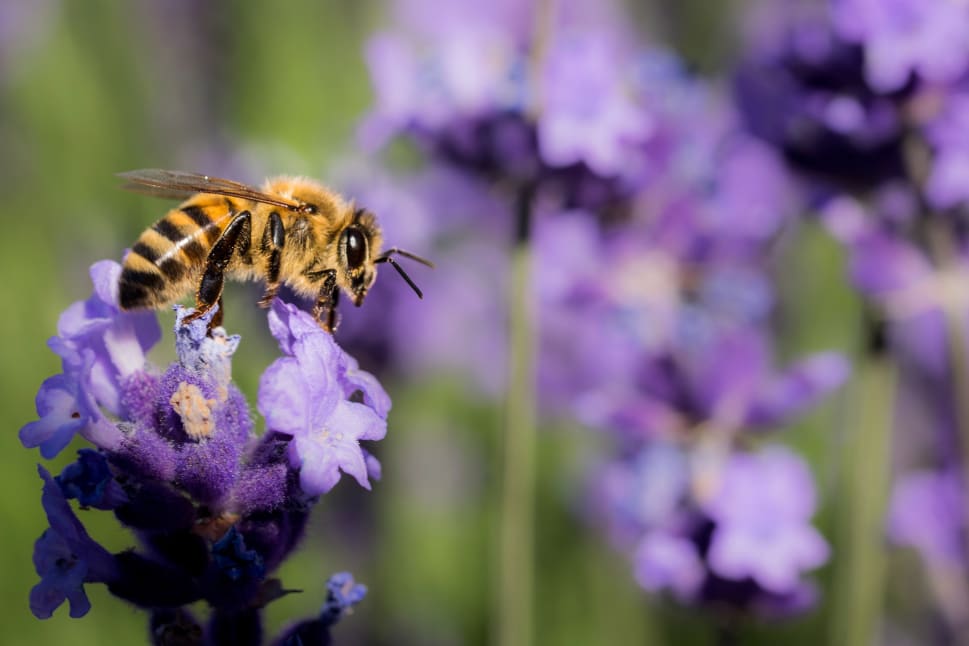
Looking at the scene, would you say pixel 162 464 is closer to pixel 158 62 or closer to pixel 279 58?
pixel 279 58

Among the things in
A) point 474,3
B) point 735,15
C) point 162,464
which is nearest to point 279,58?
point 735,15

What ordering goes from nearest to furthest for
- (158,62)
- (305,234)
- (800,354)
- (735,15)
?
(305,234) → (800,354) → (735,15) → (158,62)

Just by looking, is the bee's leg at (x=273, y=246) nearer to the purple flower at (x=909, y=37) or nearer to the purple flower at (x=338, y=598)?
the purple flower at (x=338, y=598)

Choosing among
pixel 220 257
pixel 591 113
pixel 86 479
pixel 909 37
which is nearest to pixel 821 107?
pixel 909 37

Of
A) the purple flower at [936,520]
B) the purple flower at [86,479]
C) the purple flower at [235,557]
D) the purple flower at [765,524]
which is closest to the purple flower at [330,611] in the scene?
the purple flower at [235,557]

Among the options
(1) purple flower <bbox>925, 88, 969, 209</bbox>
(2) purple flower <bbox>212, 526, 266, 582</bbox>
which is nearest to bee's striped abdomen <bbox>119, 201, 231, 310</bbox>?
(2) purple flower <bbox>212, 526, 266, 582</bbox>

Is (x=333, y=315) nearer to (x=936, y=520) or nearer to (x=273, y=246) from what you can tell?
(x=273, y=246)
